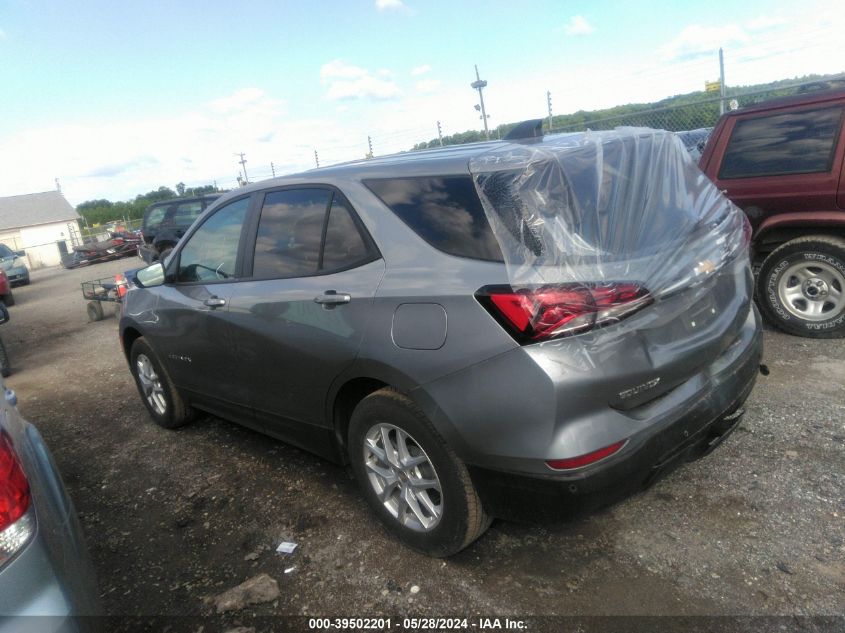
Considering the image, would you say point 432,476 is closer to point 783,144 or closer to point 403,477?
point 403,477

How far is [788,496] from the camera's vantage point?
2.92 meters

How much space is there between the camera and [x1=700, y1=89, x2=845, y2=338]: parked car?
4.76m

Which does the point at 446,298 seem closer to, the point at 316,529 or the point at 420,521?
the point at 420,521

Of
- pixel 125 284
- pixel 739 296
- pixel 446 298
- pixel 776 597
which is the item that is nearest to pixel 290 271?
pixel 446 298

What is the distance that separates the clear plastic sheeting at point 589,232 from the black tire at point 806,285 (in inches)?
100

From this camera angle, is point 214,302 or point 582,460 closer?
point 582,460

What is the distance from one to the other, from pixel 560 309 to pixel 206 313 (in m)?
2.40

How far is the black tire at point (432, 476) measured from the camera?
8.09 feet

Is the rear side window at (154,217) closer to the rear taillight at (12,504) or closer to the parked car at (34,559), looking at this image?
the parked car at (34,559)

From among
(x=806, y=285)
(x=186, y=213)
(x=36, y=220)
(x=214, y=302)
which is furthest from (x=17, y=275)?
(x=36, y=220)

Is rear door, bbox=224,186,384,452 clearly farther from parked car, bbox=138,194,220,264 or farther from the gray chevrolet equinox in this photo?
parked car, bbox=138,194,220,264

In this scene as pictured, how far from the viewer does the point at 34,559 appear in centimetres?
165

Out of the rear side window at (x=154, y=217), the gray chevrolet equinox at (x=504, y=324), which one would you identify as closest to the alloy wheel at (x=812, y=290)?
the gray chevrolet equinox at (x=504, y=324)

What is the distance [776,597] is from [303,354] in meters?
2.24
